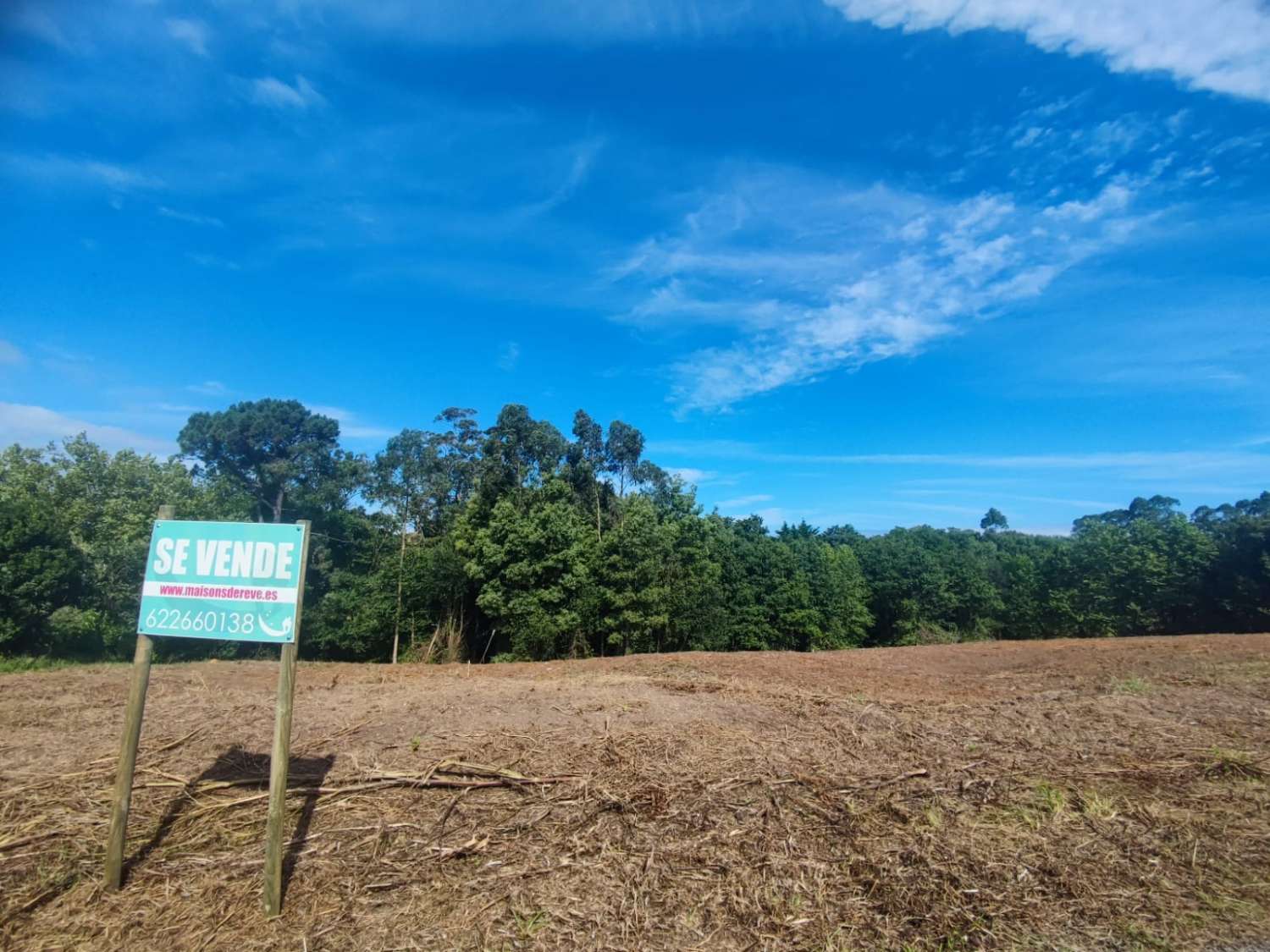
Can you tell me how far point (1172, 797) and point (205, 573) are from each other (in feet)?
23.4

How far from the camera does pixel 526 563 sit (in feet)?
86.5

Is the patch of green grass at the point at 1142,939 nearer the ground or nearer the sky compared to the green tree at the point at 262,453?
nearer the ground

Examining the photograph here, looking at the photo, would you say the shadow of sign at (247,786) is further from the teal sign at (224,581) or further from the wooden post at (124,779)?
the teal sign at (224,581)

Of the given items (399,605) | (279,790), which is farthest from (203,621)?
(399,605)

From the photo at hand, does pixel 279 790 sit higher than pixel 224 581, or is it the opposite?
pixel 224 581

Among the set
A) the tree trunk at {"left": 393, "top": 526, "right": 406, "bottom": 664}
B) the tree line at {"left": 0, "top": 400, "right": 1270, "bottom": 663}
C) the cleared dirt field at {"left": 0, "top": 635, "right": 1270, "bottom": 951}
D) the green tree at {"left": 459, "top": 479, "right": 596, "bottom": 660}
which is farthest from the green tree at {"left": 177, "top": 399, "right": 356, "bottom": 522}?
the cleared dirt field at {"left": 0, "top": 635, "right": 1270, "bottom": 951}

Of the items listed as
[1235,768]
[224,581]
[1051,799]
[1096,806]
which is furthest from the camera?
[1235,768]

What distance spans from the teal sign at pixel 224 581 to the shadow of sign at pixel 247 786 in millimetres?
1578

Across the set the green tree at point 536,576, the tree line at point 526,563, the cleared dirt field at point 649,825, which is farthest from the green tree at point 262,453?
the cleared dirt field at point 649,825

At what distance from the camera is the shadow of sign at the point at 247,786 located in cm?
413

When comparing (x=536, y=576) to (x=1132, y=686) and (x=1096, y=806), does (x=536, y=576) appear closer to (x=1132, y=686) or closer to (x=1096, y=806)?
(x=1132, y=686)

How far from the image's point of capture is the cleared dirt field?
3.48 metres

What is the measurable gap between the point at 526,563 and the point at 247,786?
21.6 metres

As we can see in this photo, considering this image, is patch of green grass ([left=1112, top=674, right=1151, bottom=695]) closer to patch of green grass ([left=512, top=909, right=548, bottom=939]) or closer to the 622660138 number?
patch of green grass ([left=512, top=909, right=548, bottom=939])
